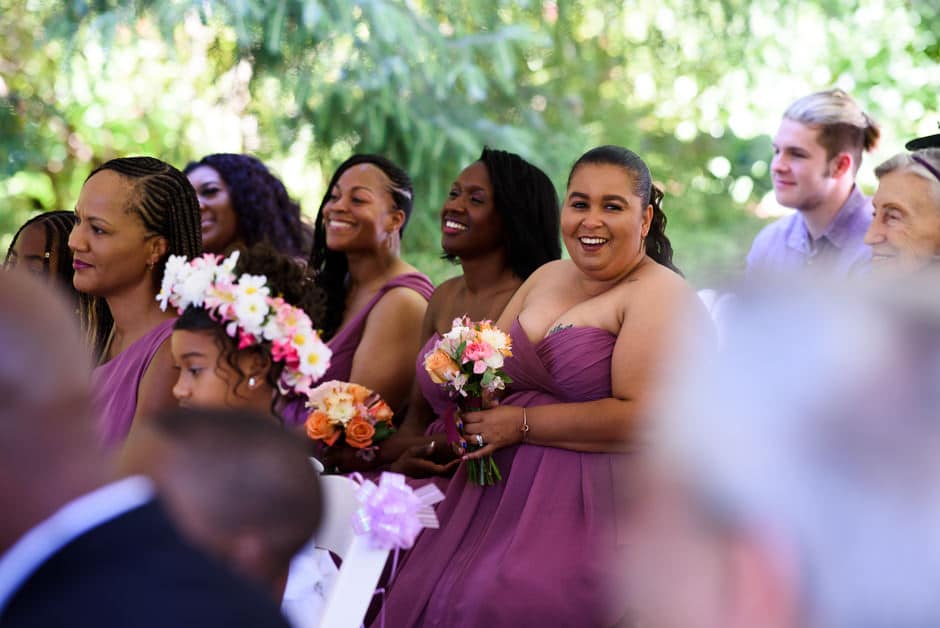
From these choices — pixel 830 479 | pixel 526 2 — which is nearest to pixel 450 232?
pixel 830 479

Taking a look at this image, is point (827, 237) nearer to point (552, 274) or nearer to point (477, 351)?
point (552, 274)

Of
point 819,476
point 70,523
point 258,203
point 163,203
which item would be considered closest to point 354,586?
point 70,523

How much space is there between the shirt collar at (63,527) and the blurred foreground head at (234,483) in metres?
0.40

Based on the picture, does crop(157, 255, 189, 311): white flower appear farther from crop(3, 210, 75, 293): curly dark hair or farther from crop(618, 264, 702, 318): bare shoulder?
crop(618, 264, 702, 318): bare shoulder

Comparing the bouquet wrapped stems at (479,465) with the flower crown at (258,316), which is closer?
the flower crown at (258,316)

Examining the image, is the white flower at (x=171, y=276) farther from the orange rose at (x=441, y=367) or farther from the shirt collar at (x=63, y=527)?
the shirt collar at (x=63, y=527)

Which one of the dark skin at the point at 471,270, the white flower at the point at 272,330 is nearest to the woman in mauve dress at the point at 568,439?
the dark skin at the point at 471,270

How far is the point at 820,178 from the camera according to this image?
538 cm

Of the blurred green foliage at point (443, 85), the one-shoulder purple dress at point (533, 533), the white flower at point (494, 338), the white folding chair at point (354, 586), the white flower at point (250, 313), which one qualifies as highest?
the blurred green foliage at point (443, 85)

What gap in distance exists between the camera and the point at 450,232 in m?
4.58

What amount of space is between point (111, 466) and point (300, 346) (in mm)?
2090

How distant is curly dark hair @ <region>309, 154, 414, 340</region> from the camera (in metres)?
5.15

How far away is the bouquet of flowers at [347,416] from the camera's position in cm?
413

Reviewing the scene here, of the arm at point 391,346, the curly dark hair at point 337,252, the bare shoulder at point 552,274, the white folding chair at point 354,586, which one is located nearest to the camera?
the white folding chair at point 354,586
